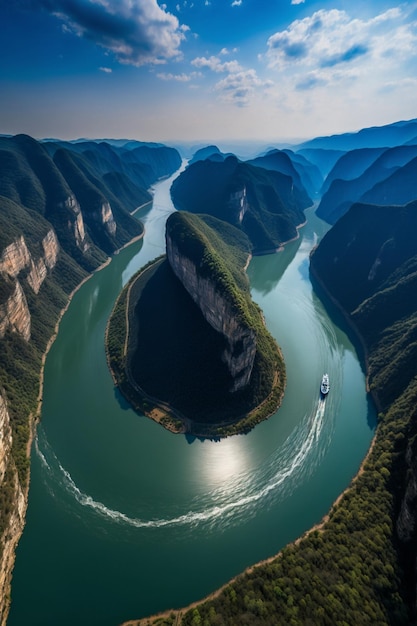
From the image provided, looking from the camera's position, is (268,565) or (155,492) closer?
(268,565)

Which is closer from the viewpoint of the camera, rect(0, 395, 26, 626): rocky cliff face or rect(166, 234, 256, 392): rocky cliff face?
rect(0, 395, 26, 626): rocky cliff face

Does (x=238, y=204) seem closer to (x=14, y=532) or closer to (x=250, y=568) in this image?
(x=250, y=568)

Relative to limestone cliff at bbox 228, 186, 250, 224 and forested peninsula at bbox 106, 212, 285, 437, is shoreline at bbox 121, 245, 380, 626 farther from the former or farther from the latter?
limestone cliff at bbox 228, 186, 250, 224

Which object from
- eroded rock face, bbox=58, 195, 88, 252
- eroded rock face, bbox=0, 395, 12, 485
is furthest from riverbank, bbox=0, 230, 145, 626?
eroded rock face, bbox=58, 195, 88, 252

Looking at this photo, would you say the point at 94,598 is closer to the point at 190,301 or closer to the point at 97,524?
the point at 97,524

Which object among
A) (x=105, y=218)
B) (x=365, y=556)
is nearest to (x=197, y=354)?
(x=365, y=556)

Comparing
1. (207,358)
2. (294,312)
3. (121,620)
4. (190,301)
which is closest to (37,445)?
(121,620)
